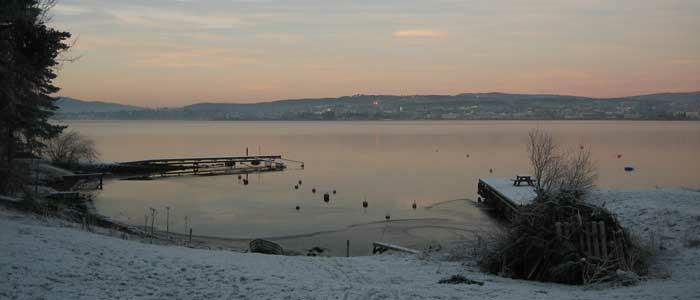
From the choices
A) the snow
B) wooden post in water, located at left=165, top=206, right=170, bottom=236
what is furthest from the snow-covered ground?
the snow

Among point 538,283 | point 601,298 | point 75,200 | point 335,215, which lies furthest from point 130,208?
point 601,298

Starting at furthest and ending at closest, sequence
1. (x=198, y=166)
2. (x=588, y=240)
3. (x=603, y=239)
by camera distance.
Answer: (x=198, y=166) → (x=588, y=240) → (x=603, y=239)

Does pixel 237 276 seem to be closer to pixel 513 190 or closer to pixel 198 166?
pixel 513 190

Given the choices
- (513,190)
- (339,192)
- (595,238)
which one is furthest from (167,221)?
(513,190)

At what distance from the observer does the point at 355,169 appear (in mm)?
61406

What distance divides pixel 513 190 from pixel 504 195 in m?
2.29

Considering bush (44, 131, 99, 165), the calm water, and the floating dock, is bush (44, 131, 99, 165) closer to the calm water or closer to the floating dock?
the calm water

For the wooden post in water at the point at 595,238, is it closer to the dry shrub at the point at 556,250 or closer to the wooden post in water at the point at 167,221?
the dry shrub at the point at 556,250

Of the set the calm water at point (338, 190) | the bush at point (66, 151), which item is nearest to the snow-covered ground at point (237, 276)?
the calm water at point (338, 190)

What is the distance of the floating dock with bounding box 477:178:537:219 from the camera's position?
30867mm

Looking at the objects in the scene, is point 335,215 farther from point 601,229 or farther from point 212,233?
point 601,229

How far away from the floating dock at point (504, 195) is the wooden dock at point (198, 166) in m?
28.1

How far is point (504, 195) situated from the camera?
33.9 meters

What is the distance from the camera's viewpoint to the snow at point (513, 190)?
31.5m
